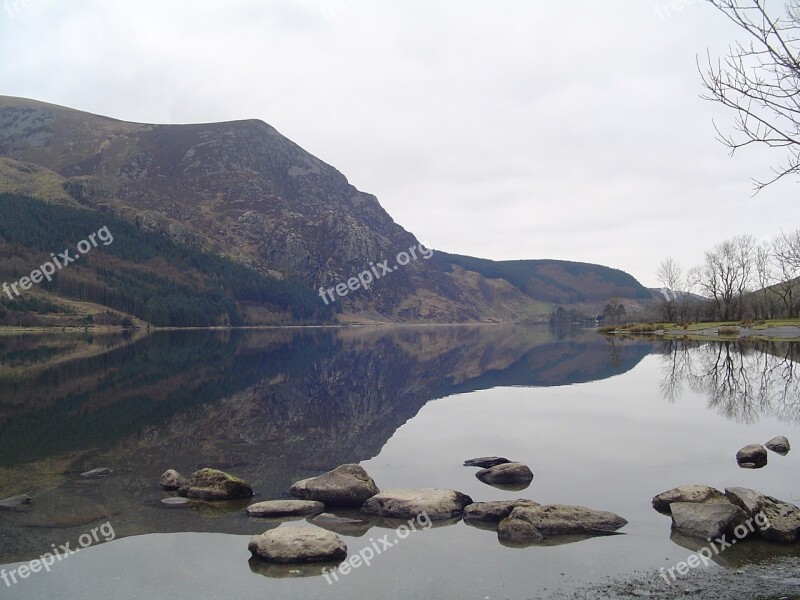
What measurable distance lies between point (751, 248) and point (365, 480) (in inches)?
5719

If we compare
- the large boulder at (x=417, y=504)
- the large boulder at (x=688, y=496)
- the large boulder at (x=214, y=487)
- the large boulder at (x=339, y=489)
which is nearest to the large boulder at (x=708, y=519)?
the large boulder at (x=688, y=496)

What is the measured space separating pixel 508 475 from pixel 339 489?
622 cm

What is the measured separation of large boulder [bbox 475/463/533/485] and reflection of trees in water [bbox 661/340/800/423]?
57.4ft

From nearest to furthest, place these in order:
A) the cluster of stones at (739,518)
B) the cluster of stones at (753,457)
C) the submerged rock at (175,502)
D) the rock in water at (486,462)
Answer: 1. the cluster of stones at (739,518)
2. the submerged rock at (175,502)
3. the cluster of stones at (753,457)
4. the rock in water at (486,462)

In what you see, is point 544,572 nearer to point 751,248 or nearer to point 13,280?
point 751,248

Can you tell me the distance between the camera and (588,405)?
123 feet

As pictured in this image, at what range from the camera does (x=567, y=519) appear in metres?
15.2

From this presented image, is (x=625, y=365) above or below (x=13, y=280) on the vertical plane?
below

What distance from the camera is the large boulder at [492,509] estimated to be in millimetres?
16141

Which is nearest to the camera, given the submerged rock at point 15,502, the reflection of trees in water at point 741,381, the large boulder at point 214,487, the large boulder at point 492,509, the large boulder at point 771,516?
the large boulder at point 771,516

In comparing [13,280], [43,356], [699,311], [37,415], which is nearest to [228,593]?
[37,415]

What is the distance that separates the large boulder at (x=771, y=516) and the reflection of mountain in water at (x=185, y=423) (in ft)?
42.4

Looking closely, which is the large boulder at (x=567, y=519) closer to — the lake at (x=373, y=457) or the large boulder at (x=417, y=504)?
the lake at (x=373, y=457)

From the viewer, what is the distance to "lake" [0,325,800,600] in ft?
41.5
